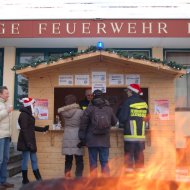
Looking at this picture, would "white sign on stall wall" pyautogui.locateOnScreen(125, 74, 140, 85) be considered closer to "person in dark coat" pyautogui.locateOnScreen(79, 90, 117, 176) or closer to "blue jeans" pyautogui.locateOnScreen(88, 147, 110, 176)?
"person in dark coat" pyautogui.locateOnScreen(79, 90, 117, 176)

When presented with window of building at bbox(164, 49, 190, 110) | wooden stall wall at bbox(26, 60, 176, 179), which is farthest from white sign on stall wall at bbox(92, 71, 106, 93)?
window of building at bbox(164, 49, 190, 110)

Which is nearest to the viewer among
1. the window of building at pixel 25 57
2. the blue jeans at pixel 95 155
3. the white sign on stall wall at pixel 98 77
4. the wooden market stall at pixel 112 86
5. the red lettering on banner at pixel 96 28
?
the blue jeans at pixel 95 155

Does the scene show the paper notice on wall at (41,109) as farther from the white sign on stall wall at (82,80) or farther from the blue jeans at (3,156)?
the blue jeans at (3,156)

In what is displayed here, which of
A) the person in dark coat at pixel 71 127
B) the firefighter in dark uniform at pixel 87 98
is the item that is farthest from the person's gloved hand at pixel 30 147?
the firefighter in dark uniform at pixel 87 98

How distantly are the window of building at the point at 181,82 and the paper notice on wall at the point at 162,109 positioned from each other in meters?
4.24

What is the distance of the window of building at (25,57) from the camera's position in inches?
489

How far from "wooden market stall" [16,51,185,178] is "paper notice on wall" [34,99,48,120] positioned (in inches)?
2.8

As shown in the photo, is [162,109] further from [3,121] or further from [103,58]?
[3,121]

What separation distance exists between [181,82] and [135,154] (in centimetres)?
598

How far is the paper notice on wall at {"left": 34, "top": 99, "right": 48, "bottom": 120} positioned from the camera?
830 centimetres

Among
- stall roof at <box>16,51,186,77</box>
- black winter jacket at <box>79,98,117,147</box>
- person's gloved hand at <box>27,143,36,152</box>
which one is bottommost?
person's gloved hand at <box>27,143,36,152</box>

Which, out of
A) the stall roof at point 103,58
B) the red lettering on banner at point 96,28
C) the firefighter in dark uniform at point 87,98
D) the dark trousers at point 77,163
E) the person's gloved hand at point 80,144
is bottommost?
the dark trousers at point 77,163

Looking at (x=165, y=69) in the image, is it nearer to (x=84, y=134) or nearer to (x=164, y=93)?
(x=164, y=93)

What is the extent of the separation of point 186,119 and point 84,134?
19.1 ft
